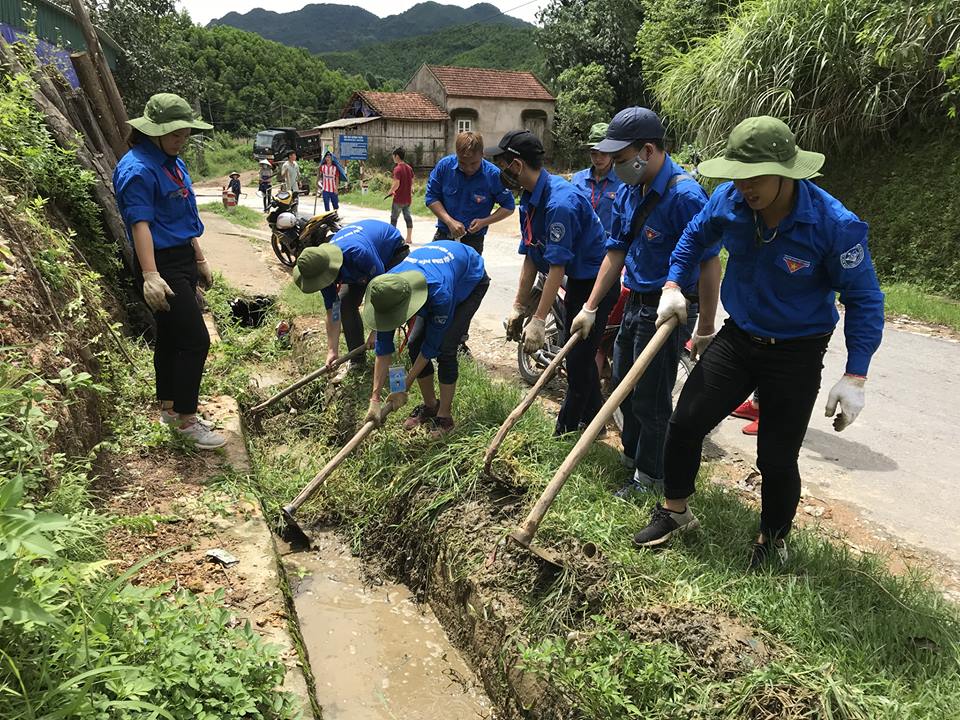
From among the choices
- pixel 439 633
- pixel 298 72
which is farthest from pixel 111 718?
pixel 298 72

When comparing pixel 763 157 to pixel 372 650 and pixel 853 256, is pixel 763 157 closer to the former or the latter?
pixel 853 256

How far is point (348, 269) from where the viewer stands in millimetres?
4500

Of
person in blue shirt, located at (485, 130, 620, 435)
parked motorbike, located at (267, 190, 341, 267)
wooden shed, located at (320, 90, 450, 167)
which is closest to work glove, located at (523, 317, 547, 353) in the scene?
person in blue shirt, located at (485, 130, 620, 435)

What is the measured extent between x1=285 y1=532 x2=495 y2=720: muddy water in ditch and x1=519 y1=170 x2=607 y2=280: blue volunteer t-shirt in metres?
2.03

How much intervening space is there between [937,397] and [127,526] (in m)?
5.54

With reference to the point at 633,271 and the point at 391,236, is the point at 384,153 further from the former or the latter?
the point at 633,271

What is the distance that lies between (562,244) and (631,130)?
75cm

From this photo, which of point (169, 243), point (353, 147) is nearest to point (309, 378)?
point (169, 243)

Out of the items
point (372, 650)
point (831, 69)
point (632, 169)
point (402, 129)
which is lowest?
point (372, 650)

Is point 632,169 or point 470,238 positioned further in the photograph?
point 470,238

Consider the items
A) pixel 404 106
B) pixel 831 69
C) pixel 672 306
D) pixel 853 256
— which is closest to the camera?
pixel 853 256

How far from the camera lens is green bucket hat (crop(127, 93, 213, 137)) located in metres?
3.40

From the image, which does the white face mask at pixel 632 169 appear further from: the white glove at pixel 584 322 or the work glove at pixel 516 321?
the work glove at pixel 516 321

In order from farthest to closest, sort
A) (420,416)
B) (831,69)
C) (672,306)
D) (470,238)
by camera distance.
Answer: (831,69) < (470,238) < (420,416) < (672,306)
